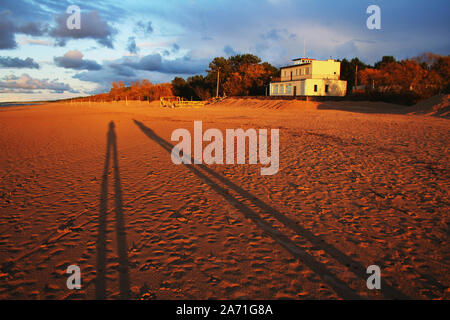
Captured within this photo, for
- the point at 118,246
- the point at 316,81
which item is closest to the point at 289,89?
the point at 316,81

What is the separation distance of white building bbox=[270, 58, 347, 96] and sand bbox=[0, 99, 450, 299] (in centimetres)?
3862

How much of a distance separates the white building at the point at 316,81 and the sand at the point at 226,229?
38.6 m

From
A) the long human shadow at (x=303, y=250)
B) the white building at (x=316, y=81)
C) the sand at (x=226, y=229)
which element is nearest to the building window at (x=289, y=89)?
the white building at (x=316, y=81)

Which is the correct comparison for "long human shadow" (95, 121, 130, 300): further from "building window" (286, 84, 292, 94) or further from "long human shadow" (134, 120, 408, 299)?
"building window" (286, 84, 292, 94)

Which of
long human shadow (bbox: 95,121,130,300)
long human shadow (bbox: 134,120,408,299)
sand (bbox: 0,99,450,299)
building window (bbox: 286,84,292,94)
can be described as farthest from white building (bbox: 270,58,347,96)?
long human shadow (bbox: 95,121,130,300)

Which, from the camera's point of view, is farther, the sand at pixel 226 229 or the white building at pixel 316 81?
the white building at pixel 316 81

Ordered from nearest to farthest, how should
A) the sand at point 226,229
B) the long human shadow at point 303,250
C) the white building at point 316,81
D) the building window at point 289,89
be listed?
1. the long human shadow at point 303,250
2. the sand at point 226,229
3. the white building at point 316,81
4. the building window at point 289,89

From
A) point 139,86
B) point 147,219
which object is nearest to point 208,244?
point 147,219

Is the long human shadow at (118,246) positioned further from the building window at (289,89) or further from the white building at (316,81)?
the building window at (289,89)

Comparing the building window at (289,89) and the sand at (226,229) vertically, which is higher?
the building window at (289,89)

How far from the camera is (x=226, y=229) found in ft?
13.1

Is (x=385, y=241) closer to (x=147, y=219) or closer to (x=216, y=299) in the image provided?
(x=216, y=299)

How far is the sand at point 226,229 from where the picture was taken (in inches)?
110
